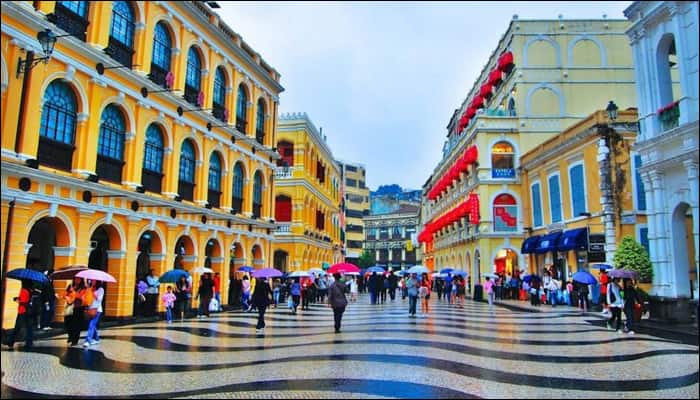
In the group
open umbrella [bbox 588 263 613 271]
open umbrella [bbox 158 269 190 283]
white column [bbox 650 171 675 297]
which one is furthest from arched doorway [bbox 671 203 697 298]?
open umbrella [bbox 158 269 190 283]

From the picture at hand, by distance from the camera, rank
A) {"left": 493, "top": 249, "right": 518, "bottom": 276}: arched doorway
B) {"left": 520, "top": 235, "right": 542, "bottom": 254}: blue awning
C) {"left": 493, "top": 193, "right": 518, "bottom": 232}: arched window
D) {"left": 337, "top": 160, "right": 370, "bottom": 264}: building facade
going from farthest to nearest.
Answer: {"left": 337, "top": 160, "right": 370, "bottom": 264}: building facade → {"left": 493, "top": 249, "right": 518, "bottom": 276}: arched doorway → {"left": 493, "top": 193, "right": 518, "bottom": 232}: arched window → {"left": 520, "top": 235, "right": 542, "bottom": 254}: blue awning

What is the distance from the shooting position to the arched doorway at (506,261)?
108 ft

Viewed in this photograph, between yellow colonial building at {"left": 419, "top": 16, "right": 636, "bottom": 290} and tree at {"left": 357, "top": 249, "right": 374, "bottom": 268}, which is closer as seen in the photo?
yellow colonial building at {"left": 419, "top": 16, "right": 636, "bottom": 290}

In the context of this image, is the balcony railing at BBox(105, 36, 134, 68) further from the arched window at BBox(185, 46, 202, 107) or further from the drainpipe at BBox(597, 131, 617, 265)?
the drainpipe at BBox(597, 131, 617, 265)

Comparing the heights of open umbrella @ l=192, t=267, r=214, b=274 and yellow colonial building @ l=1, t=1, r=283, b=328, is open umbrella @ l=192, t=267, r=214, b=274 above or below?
below

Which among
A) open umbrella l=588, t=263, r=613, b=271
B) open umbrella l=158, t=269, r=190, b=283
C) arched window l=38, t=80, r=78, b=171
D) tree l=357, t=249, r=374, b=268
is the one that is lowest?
open umbrella l=158, t=269, r=190, b=283

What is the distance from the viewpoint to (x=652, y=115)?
14.9 meters

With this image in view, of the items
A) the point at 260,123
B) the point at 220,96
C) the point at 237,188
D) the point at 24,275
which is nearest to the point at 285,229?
the point at 260,123

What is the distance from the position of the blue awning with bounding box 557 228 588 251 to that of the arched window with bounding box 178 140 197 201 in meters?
17.6

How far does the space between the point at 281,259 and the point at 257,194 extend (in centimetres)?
862

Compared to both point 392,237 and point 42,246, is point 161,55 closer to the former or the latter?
point 42,246

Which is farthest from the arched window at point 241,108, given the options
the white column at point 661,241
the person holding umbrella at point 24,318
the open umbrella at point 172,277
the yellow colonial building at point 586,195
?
the white column at point 661,241

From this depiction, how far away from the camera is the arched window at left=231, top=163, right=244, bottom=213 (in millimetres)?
24906

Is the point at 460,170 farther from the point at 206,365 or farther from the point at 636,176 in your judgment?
the point at 206,365
